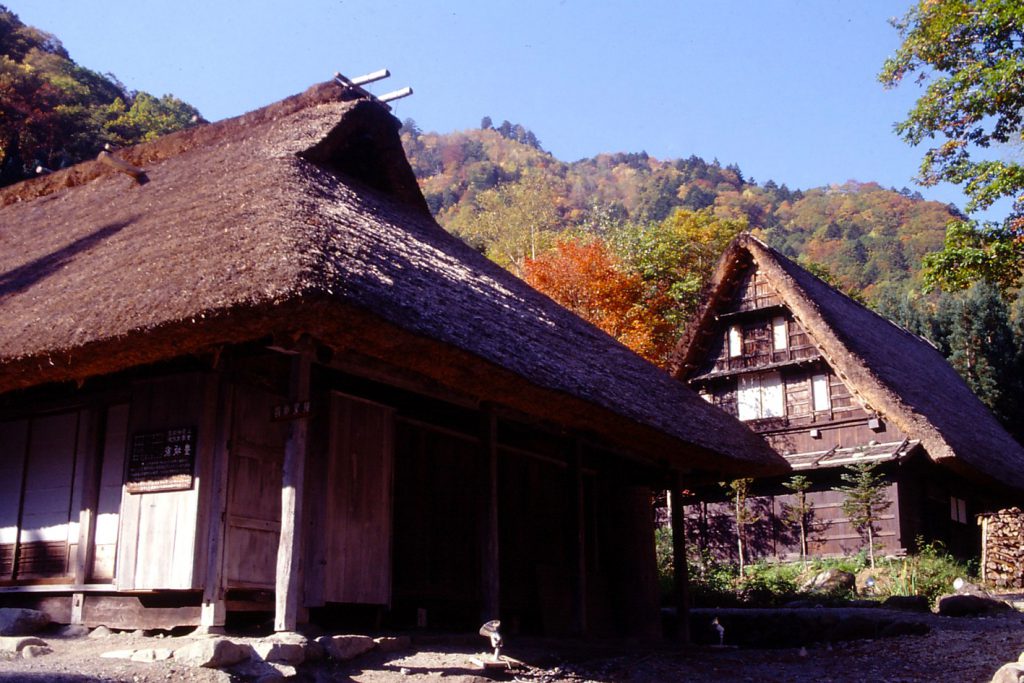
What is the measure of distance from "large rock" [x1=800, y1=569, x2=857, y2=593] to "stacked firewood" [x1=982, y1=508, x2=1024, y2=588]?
3068 mm

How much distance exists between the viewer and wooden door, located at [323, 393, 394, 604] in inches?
336

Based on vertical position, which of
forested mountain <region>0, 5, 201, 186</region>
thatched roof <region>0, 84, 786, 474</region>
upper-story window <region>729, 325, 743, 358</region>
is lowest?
thatched roof <region>0, 84, 786, 474</region>

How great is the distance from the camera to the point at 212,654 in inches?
250

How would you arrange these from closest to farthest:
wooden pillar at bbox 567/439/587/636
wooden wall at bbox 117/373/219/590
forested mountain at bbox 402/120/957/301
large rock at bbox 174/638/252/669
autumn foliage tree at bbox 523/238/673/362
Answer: large rock at bbox 174/638/252/669 → wooden wall at bbox 117/373/219/590 → wooden pillar at bbox 567/439/587/636 → autumn foliage tree at bbox 523/238/673/362 → forested mountain at bbox 402/120/957/301

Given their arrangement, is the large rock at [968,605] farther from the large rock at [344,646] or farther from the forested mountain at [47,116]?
the forested mountain at [47,116]

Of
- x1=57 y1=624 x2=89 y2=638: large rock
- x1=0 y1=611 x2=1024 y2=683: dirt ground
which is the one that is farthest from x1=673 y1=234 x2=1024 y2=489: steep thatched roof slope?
x1=57 y1=624 x2=89 y2=638: large rock

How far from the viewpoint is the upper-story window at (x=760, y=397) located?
66.7 feet

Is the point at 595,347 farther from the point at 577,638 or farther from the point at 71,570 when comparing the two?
the point at 71,570

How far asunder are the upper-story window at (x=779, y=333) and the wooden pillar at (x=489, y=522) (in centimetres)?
1214

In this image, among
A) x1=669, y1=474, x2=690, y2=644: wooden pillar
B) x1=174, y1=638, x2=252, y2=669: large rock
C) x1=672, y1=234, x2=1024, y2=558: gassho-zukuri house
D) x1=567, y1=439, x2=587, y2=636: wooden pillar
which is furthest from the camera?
x1=672, y1=234, x2=1024, y2=558: gassho-zukuri house

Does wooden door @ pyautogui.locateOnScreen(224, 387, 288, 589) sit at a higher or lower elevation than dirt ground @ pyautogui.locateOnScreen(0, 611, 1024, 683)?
higher

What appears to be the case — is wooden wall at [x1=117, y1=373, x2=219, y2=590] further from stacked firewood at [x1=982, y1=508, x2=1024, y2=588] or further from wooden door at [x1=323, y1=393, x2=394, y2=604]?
stacked firewood at [x1=982, y1=508, x2=1024, y2=588]

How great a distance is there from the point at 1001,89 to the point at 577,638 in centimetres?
1229

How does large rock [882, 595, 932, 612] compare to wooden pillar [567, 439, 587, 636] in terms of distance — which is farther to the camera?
large rock [882, 595, 932, 612]
